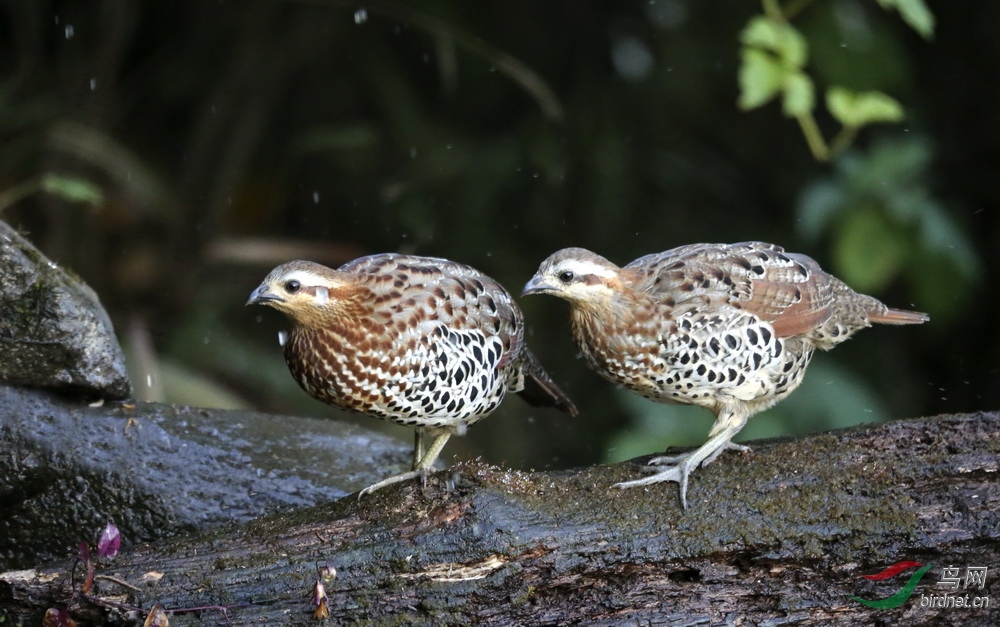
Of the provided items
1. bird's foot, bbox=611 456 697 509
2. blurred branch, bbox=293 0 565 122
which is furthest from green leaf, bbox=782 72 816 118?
bird's foot, bbox=611 456 697 509

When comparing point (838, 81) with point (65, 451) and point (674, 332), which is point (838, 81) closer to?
point (674, 332)

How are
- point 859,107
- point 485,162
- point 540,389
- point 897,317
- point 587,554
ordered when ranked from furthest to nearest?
point 485,162, point 859,107, point 540,389, point 897,317, point 587,554

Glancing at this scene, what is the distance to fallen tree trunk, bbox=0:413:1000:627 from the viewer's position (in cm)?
323

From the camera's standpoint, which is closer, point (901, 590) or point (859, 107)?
point (901, 590)

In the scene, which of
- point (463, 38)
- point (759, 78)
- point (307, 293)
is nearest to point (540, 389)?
point (307, 293)

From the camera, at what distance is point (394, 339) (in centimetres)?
372

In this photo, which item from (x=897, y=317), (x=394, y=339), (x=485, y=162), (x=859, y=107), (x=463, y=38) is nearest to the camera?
(x=394, y=339)

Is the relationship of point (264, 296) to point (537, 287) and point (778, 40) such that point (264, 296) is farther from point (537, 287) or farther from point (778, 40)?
point (778, 40)

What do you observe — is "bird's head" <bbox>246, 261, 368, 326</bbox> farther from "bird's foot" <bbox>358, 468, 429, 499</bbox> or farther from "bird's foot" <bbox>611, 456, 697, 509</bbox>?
"bird's foot" <bbox>611, 456, 697, 509</bbox>

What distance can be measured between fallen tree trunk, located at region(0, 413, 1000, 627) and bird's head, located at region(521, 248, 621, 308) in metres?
0.65

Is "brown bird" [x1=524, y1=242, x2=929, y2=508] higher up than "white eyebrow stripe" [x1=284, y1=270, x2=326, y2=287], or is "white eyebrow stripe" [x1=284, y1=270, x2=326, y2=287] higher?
"white eyebrow stripe" [x1=284, y1=270, x2=326, y2=287]

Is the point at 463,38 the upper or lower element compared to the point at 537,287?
upper

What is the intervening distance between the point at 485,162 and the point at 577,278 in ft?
11.3

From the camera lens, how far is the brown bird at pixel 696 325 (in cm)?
373
